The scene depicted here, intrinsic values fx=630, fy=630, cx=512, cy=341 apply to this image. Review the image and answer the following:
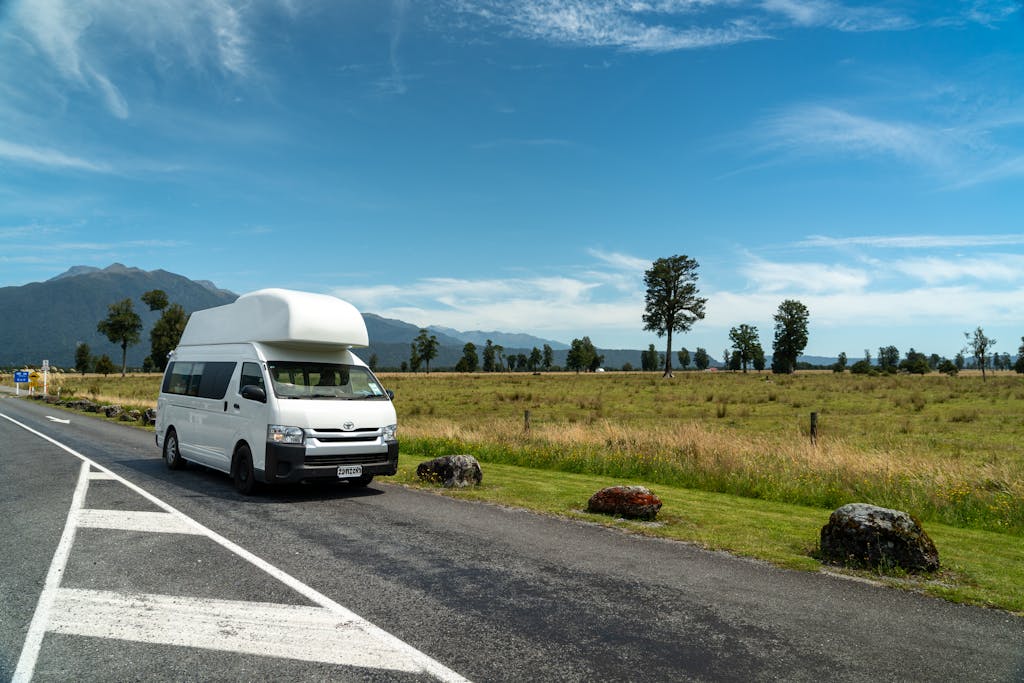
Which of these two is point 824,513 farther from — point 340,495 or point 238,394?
point 238,394

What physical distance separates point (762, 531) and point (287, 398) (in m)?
7.14

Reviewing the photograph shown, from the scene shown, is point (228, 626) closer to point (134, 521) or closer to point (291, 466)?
point (134, 521)

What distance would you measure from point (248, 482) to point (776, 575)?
785 cm

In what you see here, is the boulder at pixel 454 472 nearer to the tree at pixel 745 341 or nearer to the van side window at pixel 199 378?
the van side window at pixel 199 378

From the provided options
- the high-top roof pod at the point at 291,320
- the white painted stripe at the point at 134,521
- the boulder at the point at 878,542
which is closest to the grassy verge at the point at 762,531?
the boulder at the point at 878,542

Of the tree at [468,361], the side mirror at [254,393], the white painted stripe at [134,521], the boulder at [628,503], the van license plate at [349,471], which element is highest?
the tree at [468,361]

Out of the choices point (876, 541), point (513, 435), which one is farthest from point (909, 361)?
point (876, 541)

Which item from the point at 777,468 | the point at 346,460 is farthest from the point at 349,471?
the point at 777,468

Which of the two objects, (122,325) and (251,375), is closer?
(251,375)

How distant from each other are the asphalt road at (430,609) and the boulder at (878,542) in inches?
25.9

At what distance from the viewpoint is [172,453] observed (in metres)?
13.0

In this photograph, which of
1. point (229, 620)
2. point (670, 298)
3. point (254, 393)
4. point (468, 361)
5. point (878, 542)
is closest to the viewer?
point (229, 620)

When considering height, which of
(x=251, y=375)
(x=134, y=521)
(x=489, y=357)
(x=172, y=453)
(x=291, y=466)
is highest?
(x=489, y=357)

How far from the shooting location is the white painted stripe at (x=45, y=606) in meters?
4.03
